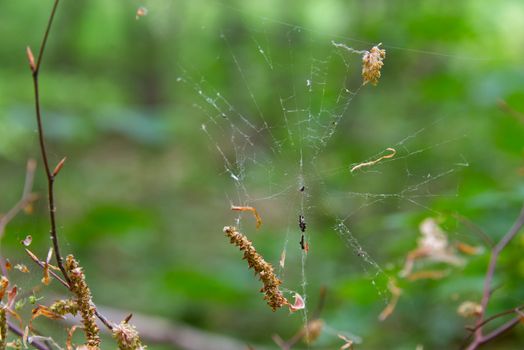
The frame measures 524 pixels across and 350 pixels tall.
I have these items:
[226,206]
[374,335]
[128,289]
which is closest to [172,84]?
[226,206]

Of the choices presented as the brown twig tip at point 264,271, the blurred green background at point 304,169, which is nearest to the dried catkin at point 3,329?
the brown twig tip at point 264,271

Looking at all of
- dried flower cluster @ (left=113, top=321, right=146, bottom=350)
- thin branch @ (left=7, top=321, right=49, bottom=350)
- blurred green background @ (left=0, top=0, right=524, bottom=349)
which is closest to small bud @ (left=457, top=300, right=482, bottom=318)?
blurred green background @ (left=0, top=0, right=524, bottom=349)

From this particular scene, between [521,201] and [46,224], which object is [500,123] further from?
[46,224]

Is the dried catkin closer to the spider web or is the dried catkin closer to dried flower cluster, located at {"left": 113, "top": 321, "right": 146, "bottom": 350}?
dried flower cluster, located at {"left": 113, "top": 321, "right": 146, "bottom": 350}

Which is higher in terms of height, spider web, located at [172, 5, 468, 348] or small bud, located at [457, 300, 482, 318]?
spider web, located at [172, 5, 468, 348]

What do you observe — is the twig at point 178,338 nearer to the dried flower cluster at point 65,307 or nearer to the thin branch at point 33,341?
the thin branch at point 33,341
